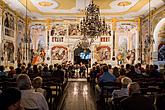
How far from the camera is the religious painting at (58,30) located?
30.7 m

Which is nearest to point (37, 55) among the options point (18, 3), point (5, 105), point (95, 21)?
point (18, 3)

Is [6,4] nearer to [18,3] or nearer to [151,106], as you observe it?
[18,3]

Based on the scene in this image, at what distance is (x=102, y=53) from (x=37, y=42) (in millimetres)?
6330

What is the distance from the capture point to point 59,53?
3064 centimetres

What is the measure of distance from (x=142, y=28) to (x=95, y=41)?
4.76 metres

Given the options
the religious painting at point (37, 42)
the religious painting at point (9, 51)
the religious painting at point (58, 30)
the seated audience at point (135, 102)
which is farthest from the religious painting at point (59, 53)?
the seated audience at point (135, 102)

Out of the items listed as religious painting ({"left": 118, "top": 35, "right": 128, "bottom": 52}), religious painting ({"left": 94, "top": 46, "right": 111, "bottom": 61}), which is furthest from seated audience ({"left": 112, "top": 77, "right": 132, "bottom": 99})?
religious painting ({"left": 118, "top": 35, "right": 128, "bottom": 52})

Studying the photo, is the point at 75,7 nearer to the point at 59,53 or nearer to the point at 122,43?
the point at 59,53

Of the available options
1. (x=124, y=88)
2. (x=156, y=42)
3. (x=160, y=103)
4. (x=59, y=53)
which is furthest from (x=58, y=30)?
(x=160, y=103)

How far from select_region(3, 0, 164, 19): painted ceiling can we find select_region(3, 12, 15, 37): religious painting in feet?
2.51

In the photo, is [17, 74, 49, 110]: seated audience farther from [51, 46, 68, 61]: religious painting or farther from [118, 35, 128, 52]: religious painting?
[118, 35, 128, 52]: religious painting

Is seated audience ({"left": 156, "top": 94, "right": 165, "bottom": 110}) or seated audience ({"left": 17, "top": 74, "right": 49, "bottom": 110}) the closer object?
seated audience ({"left": 156, "top": 94, "right": 165, "bottom": 110})

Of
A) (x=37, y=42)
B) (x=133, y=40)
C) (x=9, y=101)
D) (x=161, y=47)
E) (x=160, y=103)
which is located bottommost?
(x=160, y=103)

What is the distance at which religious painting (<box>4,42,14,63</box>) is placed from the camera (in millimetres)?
21769
